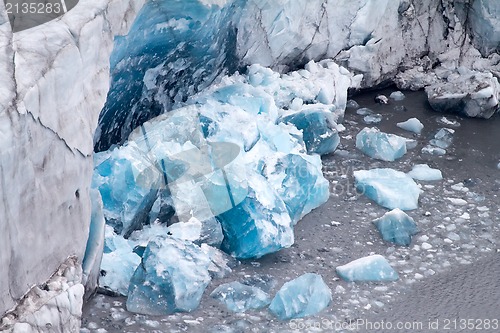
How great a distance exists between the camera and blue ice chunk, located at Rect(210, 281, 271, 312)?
3.30 meters

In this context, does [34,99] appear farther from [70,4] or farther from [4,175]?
[70,4]

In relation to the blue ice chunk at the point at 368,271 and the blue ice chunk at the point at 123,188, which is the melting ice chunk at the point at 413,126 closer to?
the blue ice chunk at the point at 368,271

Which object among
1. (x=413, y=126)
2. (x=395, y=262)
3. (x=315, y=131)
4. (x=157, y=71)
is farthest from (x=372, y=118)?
(x=395, y=262)

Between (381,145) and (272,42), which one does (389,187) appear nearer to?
(381,145)

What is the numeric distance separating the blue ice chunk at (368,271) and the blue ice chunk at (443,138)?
166 cm

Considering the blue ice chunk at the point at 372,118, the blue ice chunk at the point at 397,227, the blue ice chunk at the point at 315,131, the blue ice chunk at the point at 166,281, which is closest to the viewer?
the blue ice chunk at the point at 166,281

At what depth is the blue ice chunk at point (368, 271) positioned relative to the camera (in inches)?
139

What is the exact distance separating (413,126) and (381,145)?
1.84ft

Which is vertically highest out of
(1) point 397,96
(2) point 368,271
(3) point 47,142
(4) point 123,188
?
(3) point 47,142

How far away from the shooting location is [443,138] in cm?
512

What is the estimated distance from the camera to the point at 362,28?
5.66 m

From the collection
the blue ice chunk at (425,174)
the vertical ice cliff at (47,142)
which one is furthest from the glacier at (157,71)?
the blue ice chunk at (425,174)

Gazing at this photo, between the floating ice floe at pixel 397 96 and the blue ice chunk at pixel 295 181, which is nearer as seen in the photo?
the blue ice chunk at pixel 295 181

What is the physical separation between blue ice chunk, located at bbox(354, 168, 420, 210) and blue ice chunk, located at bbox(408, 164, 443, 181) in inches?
5.0
